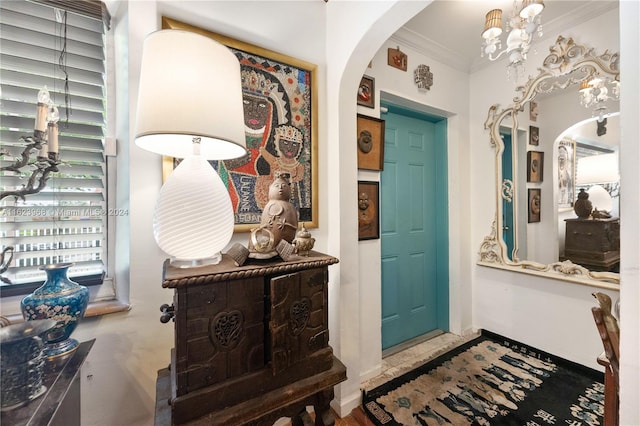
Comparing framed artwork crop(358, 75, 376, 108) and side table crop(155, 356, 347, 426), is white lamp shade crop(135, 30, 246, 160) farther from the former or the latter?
framed artwork crop(358, 75, 376, 108)

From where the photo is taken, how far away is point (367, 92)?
5.87 feet

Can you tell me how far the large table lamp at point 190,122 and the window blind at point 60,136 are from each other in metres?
0.52

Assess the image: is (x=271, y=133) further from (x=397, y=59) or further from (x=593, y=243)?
(x=593, y=243)

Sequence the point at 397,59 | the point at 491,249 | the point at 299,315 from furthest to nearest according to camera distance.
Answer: the point at 491,249 → the point at 397,59 → the point at 299,315

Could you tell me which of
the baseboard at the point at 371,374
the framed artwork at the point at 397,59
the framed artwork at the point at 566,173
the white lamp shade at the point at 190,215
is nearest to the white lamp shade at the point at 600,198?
the framed artwork at the point at 566,173

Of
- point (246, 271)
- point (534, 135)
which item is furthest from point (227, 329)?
point (534, 135)

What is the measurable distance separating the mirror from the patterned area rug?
2.27 ft

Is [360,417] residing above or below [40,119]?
below

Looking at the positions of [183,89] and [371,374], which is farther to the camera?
[371,374]

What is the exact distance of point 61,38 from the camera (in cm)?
106

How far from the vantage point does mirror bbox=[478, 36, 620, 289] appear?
5.65 feet

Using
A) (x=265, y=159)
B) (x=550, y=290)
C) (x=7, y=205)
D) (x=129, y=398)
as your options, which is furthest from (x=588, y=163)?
(x=7, y=205)

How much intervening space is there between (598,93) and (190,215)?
2.67m

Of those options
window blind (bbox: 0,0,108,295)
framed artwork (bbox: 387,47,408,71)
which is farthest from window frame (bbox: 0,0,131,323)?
framed artwork (bbox: 387,47,408,71)
